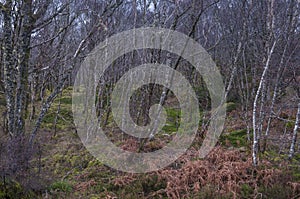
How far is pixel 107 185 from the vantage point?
18.8ft

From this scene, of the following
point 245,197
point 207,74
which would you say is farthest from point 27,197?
point 207,74

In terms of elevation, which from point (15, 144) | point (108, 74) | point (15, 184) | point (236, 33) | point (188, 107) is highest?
point (236, 33)

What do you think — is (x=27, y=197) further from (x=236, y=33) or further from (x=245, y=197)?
(x=236, y=33)

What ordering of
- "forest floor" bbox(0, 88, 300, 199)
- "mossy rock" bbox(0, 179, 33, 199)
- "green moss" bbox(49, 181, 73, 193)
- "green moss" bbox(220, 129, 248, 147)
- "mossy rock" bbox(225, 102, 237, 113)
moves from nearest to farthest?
"mossy rock" bbox(0, 179, 33, 199)
"forest floor" bbox(0, 88, 300, 199)
"green moss" bbox(49, 181, 73, 193)
"green moss" bbox(220, 129, 248, 147)
"mossy rock" bbox(225, 102, 237, 113)

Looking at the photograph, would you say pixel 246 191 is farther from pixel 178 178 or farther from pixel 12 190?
pixel 12 190

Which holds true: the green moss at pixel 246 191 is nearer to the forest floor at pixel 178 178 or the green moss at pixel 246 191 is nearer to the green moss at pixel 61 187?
the forest floor at pixel 178 178

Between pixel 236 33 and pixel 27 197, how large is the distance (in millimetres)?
8800

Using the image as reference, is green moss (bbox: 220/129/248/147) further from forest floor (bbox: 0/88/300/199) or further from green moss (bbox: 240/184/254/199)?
green moss (bbox: 240/184/254/199)

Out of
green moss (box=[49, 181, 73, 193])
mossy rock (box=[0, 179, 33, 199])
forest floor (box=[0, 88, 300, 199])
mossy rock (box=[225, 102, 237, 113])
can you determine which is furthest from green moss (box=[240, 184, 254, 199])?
mossy rock (box=[225, 102, 237, 113])

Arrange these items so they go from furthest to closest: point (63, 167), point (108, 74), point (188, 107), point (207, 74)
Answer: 1. point (207, 74)
2. point (188, 107)
3. point (108, 74)
4. point (63, 167)

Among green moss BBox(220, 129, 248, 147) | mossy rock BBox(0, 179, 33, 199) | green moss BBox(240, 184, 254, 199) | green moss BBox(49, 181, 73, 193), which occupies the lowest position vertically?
green moss BBox(49, 181, 73, 193)

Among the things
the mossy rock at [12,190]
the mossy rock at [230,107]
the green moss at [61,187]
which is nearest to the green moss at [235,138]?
the mossy rock at [230,107]

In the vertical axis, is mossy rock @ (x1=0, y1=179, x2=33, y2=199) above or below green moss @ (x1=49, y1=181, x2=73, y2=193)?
above

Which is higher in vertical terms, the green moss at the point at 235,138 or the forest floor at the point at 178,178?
the green moss at the point at 235,138
